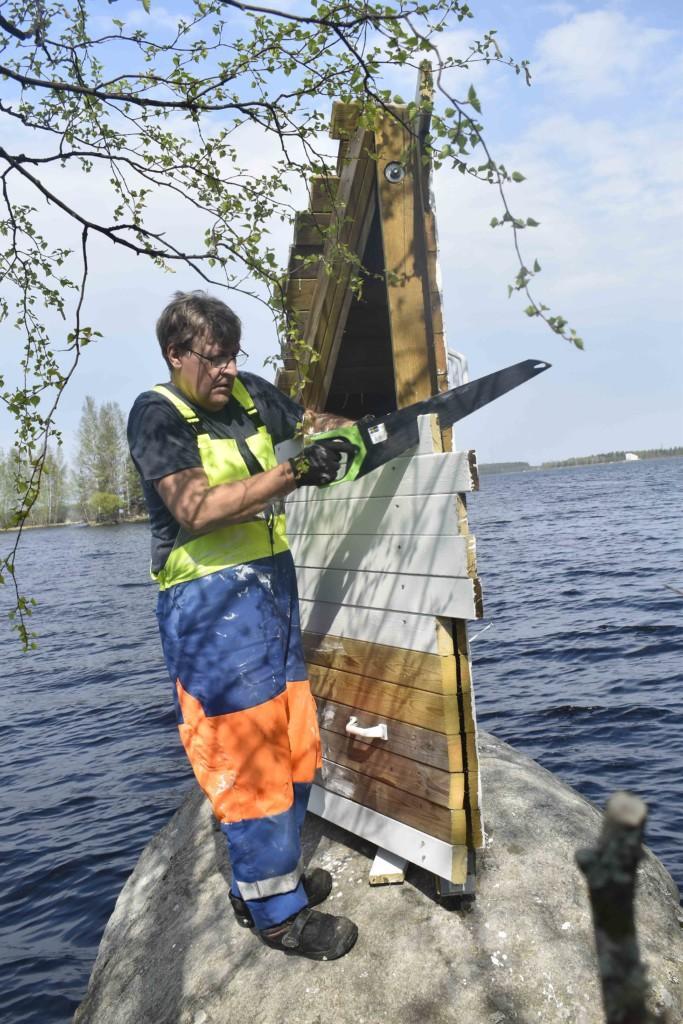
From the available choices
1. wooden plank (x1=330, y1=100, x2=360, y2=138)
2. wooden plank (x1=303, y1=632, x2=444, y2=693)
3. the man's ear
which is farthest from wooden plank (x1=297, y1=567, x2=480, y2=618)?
wooden plank (x1=330, y1=100, x2=360, y2=138)

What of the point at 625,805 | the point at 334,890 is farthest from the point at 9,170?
the point at 334,890

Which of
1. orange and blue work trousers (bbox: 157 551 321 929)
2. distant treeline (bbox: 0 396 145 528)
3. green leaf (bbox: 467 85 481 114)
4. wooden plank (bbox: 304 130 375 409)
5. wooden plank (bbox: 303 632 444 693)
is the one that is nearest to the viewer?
green leaf (bbox: 467 85 481 114)

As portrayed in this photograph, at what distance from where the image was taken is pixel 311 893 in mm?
4227

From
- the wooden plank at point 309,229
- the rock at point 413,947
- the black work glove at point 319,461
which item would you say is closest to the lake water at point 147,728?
the rock at point 413,947

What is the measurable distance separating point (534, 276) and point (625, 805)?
2.00m

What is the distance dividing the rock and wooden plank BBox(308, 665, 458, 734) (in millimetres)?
852

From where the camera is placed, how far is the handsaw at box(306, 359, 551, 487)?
376 centimetres

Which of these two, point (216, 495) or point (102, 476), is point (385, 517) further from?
point (102, 476)

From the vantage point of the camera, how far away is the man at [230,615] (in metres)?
3.50

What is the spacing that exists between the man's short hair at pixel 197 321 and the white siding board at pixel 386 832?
8.28 ft

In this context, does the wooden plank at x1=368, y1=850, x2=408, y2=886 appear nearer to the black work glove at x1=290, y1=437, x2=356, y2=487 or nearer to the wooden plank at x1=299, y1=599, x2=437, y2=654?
the wooden plank at x1=299, y1=599, x2=437, y2=654

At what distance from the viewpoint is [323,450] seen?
362cm

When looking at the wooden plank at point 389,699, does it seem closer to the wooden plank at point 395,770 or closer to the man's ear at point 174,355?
the wooden plank at point 395,770

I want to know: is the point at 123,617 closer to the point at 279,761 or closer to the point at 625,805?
the point at 279,761
